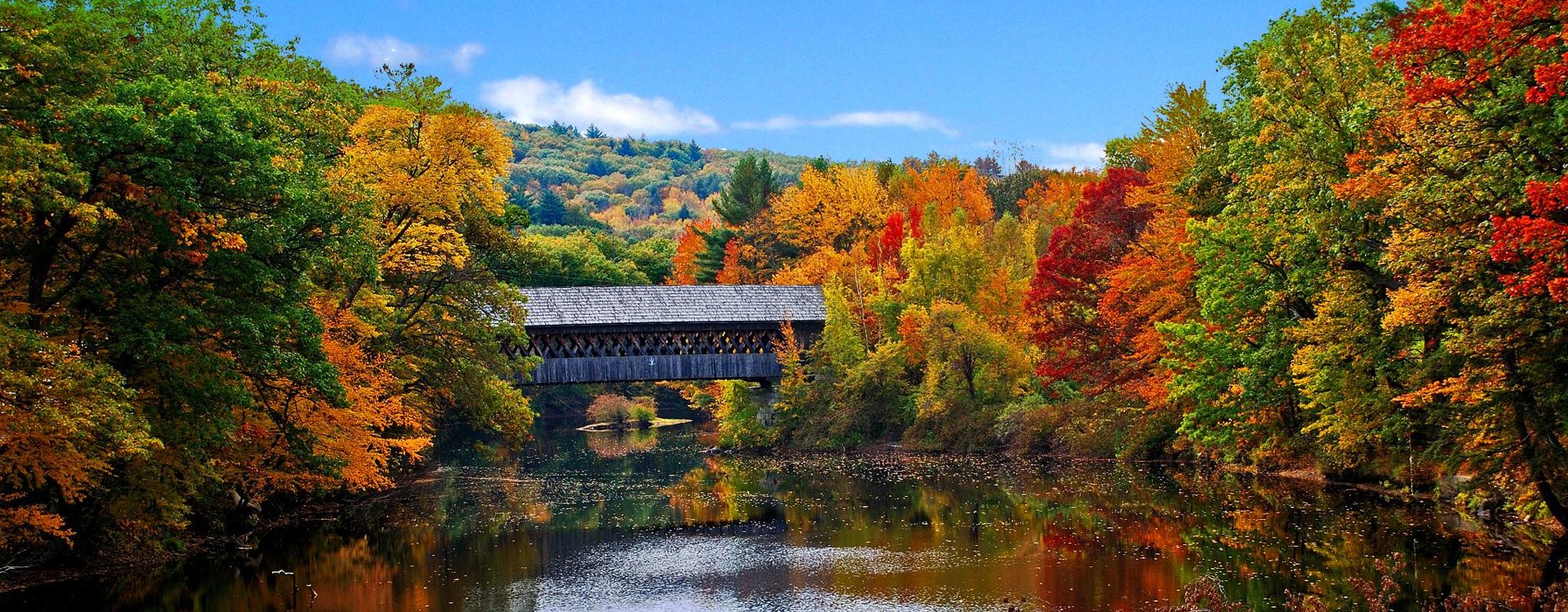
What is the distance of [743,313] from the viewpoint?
42.2m

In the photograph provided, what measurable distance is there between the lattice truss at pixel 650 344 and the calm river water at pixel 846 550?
10758mm

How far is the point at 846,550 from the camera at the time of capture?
62.8 ft

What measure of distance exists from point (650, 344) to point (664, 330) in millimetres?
747

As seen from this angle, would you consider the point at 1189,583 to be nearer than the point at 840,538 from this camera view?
Yes

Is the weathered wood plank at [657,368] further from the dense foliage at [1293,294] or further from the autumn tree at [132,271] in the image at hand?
the autumn tree at [132,271]

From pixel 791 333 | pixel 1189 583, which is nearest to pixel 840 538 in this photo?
pixel 1189 583

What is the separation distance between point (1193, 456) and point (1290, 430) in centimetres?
621

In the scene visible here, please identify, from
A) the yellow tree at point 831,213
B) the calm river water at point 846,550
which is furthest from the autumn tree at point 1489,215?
the yellow tree at point 831,213

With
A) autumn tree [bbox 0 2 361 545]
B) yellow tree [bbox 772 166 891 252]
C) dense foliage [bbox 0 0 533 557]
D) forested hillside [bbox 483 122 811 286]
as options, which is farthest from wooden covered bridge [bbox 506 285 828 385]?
autumn tree [bbox 0 2 361 545]

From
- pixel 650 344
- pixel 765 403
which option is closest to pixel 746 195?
pixel 765 403

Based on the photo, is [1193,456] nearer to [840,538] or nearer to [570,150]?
[840,538]

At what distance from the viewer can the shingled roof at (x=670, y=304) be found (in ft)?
130

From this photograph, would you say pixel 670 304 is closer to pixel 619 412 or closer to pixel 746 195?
pixel 619 412

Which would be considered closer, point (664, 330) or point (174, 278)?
point (174, 278)
